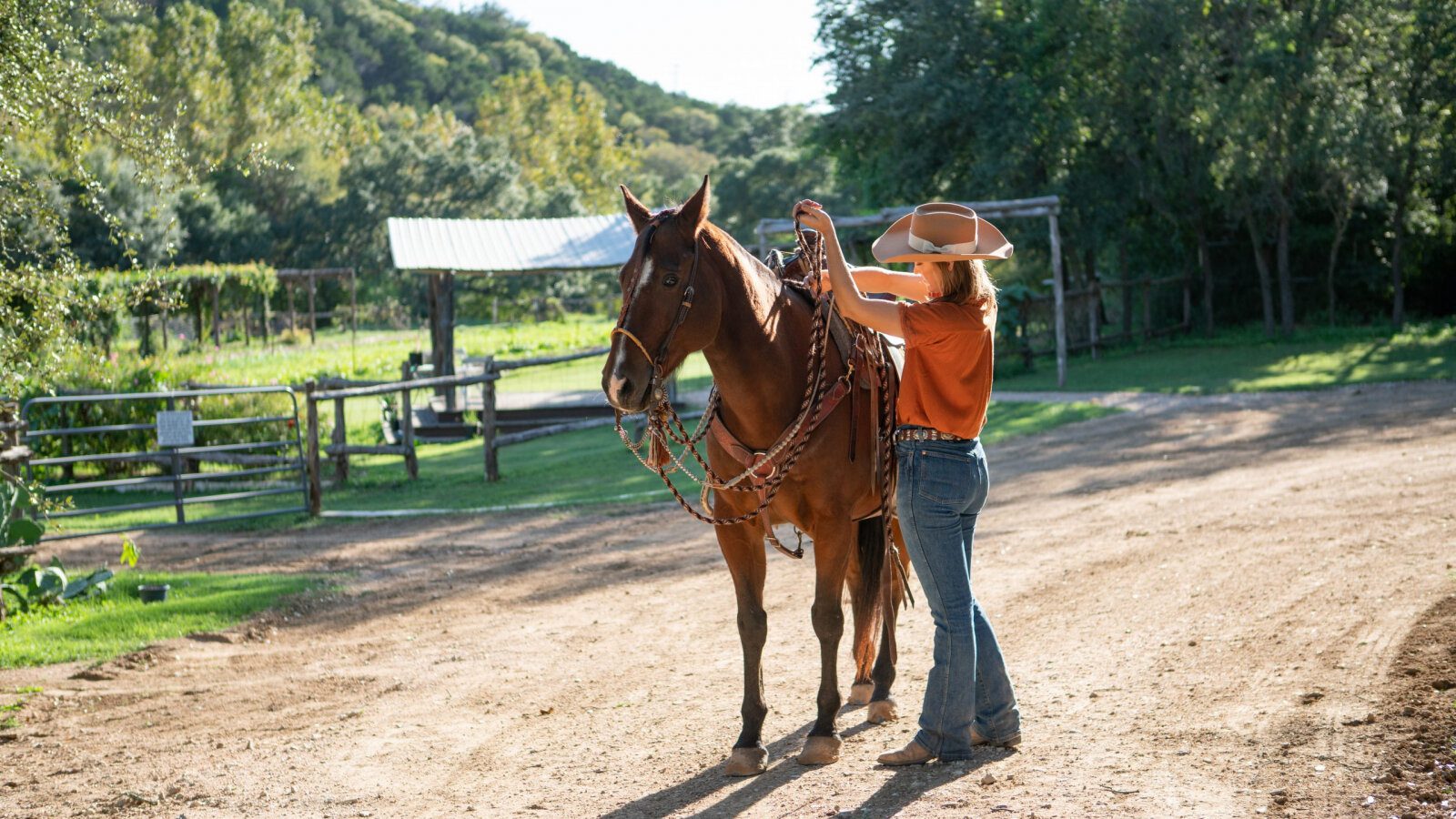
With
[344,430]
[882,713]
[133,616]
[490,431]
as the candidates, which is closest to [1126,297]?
[490,431]

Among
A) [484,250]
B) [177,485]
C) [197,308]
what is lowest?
[177,485]

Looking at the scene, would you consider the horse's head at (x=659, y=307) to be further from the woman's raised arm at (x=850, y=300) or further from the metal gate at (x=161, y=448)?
the metal gate at (x=161, y=448)

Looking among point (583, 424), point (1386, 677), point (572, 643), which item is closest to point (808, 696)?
point (572, 643)

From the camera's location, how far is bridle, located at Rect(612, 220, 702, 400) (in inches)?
153

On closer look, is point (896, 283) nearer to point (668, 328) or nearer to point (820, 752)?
point (668, 328)

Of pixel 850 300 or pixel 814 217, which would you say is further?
pixel 814 217

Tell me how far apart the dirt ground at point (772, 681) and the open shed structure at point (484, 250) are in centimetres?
929

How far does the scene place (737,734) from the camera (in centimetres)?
487

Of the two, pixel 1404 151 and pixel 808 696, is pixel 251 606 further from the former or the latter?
pixel 1404 151

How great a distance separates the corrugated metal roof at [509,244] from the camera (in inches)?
764

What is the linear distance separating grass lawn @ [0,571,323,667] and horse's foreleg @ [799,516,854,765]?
189 inches

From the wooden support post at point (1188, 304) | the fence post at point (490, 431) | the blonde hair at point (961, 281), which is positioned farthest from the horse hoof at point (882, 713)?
the wooden support post at point (1188, 304)

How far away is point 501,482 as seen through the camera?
14.2 m

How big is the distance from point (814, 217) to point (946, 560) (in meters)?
1.32
